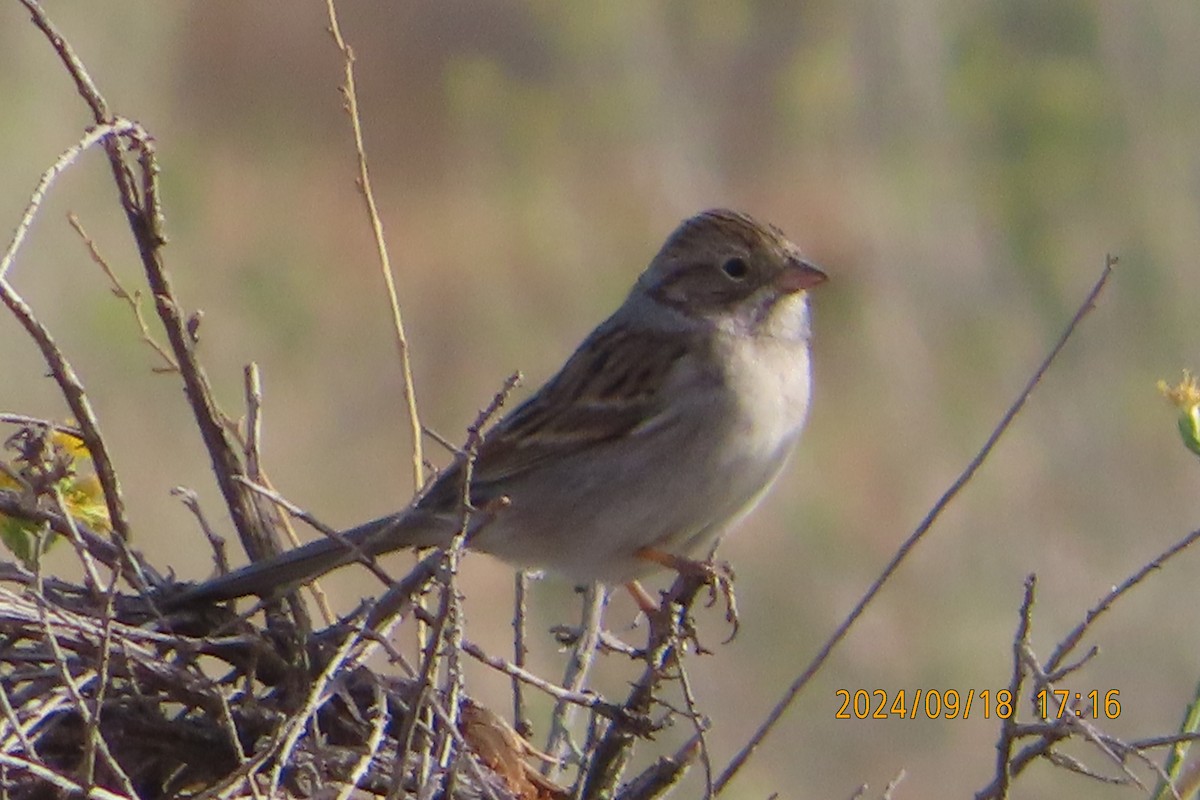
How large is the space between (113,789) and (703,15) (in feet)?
24.8

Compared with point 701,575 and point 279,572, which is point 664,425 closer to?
point 701,575

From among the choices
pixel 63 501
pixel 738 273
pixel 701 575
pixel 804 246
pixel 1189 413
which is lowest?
pixel 63 501

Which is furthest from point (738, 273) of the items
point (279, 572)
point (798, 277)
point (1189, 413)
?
point (279, 572)

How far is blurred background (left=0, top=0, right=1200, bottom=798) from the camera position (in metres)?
6.92

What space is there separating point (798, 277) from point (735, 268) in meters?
0.12

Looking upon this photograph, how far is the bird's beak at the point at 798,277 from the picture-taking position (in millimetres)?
3215

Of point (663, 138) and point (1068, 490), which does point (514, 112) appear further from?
point (1068, 490)

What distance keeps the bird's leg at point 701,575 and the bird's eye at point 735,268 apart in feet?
1.71

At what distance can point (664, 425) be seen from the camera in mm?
3158

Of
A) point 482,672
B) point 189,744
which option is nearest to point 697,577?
point 189,744

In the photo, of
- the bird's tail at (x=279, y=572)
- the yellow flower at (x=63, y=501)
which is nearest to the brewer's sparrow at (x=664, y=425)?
the bird's tail at (x=279, y=572)

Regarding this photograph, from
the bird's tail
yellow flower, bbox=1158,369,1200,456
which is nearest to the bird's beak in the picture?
yellow flower, bbox=1158,369,1200,456

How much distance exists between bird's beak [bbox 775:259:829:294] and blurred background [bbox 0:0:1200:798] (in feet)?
9.99

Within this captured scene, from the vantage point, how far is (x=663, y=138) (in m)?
9.08
